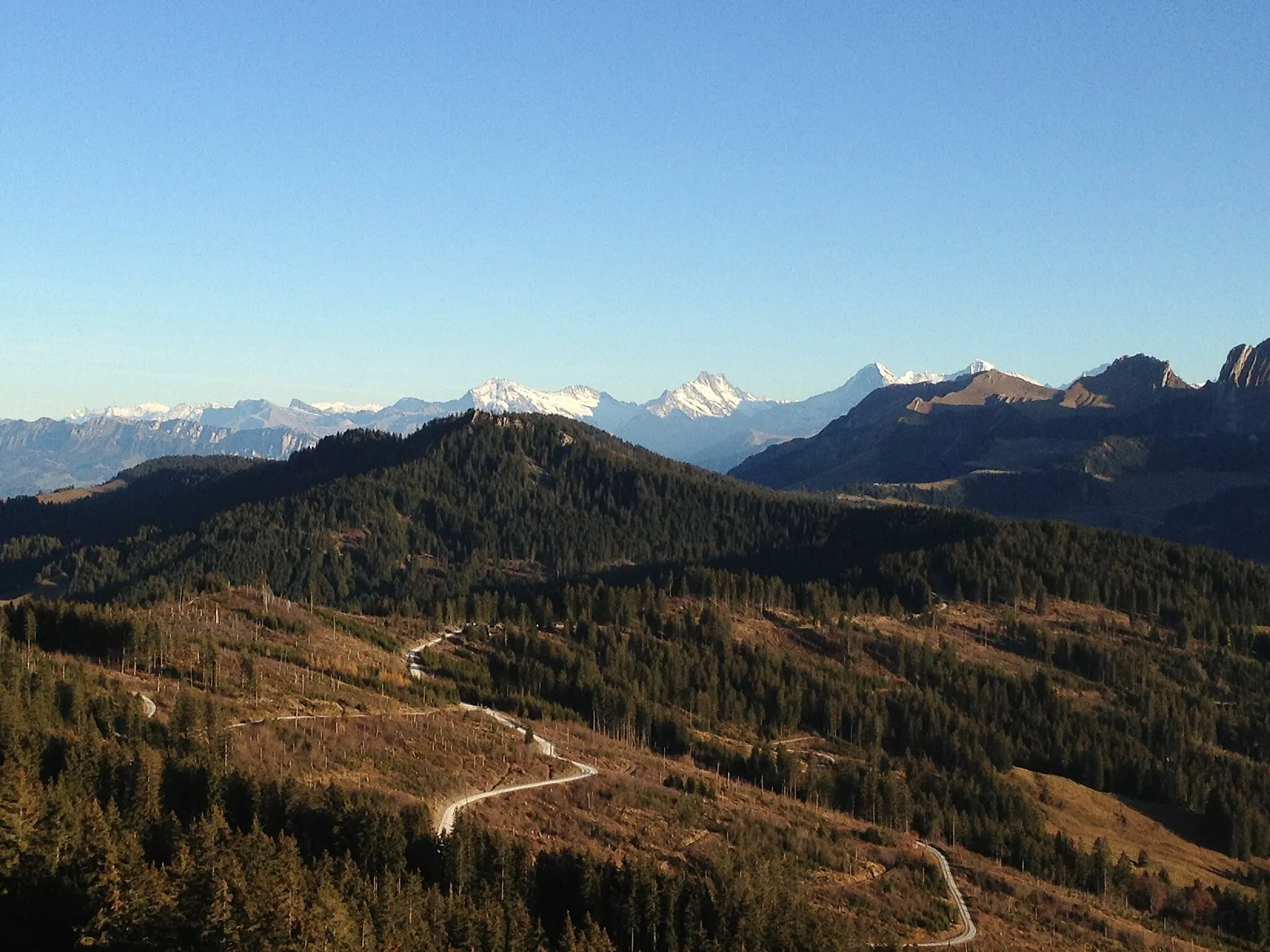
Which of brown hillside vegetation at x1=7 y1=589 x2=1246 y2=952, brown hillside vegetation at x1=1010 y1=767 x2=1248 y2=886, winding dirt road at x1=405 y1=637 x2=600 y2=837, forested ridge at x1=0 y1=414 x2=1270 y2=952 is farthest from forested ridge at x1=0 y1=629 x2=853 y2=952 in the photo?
brown hillside vegetation at x1=1010 y1=767 x2=1248 y2=886

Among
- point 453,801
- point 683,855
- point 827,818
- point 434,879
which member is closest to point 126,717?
point 453,801

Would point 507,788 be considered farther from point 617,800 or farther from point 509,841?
point 509,841

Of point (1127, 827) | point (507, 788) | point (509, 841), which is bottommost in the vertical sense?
point (1127, 827)

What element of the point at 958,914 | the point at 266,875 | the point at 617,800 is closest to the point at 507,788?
the point at 617,800

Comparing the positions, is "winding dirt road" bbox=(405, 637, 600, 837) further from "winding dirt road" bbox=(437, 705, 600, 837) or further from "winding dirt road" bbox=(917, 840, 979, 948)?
"winding dirt road" bbox=(917, 840, 979, 948)

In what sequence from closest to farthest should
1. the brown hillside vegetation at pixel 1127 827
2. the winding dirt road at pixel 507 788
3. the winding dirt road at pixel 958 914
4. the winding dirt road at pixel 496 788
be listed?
the winding dirt road at pixel 958 914 < the winding dirt road at pixel 507 788 < the winding dirt road at pixel 496 788 < the brown hillside vegetation at pixel 1127 827

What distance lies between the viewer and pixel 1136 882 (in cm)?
13288

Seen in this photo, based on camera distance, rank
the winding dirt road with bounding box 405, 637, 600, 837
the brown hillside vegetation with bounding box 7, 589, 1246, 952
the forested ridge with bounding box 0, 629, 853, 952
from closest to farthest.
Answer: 1. the forested ridge with bounding box 0, 629, 853, 952
2. the winding dirt road with bounding box 405, 637, 600, 837
3. the brown hillside vegetation with bounding box 7, 589, 1246, 952

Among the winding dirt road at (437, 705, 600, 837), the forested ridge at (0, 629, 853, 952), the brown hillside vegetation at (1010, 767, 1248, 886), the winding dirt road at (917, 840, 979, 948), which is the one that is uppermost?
the forested ridge at (0, 629, 853, 952)

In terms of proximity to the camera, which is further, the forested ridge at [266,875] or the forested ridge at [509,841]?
the forested ridge at [509,841]

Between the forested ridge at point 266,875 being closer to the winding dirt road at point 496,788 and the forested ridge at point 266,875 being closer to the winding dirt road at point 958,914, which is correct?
the winding dirt road at point 496,788

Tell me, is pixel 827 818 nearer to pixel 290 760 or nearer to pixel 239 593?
pixel 290 760

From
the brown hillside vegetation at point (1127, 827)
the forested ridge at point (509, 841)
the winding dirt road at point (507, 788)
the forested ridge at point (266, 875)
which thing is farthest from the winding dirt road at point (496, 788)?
the brown hillside vegetation at point (1127, 827)

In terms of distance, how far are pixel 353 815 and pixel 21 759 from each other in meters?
23.3
